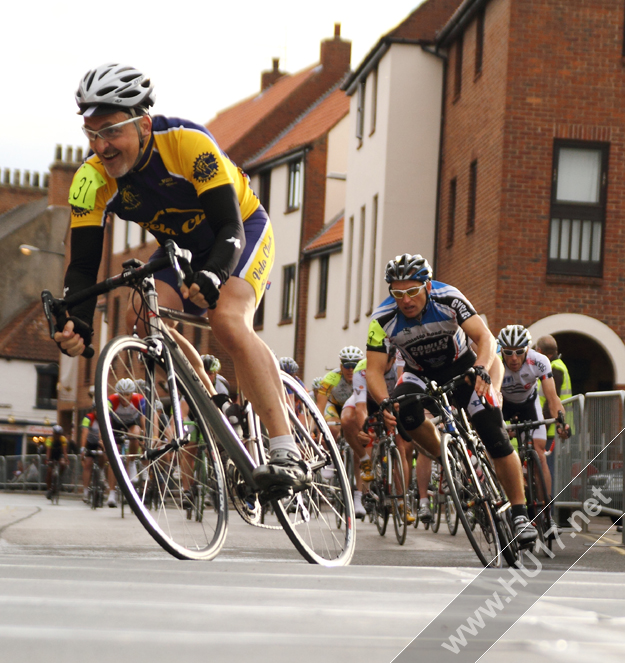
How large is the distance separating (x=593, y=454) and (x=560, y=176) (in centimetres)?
1201

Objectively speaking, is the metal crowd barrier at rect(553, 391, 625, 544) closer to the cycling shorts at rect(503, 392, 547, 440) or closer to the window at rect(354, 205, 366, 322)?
the cycling shorts at rect(503, 392, 547, 440)

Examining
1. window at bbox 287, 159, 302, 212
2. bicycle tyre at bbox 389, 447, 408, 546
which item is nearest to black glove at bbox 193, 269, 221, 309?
bicycle tyre at bbox 389, 447, 408, 546

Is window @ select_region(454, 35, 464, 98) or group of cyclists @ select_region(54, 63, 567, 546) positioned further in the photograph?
window @ select_region(454, 35, 464, 98)

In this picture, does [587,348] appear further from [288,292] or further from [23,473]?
[23,473]

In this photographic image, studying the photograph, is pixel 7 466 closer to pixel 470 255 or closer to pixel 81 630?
pixel 470 255

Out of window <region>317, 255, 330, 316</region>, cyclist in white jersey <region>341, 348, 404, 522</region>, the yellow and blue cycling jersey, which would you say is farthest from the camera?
window <region>317, 255, 330, 316</region>

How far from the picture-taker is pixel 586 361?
2402 centimetres

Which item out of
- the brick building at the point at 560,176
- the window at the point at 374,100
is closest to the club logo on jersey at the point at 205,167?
the brick building at the point at 560,176

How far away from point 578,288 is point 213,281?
740 inches

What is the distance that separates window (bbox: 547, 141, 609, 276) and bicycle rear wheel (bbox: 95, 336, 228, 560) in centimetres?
1833

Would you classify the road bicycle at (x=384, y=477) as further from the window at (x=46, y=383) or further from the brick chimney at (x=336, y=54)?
the window at (x=46, y=383)

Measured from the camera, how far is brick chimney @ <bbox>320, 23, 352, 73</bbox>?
154 ft

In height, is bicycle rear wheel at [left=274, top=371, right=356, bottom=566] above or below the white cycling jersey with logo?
below

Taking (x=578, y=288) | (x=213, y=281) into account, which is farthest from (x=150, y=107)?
(x=578, y=288)
